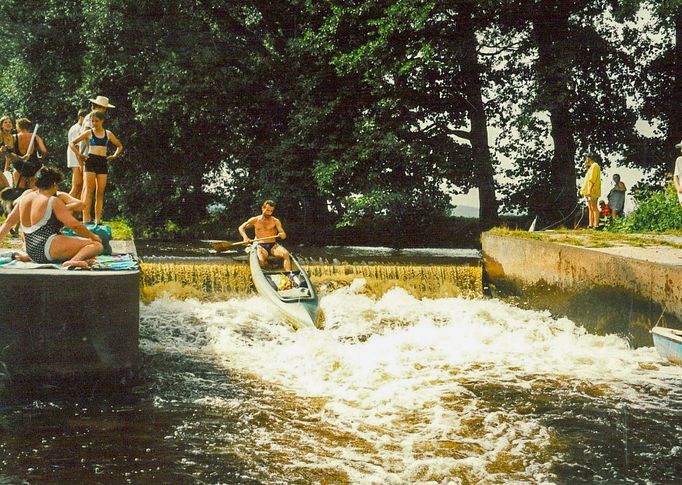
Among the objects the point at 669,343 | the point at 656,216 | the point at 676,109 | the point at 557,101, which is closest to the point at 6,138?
the point at 669,343

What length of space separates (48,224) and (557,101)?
15.8 meters

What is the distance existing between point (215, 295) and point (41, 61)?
17.3 m

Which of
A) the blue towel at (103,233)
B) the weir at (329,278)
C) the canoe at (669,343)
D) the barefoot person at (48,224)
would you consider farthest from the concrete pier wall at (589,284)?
the blue towel at (103,233)

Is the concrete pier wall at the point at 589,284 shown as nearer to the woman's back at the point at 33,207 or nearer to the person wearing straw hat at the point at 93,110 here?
the woman's back at the point at 33,207

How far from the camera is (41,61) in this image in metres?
27.0

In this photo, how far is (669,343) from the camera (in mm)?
8195

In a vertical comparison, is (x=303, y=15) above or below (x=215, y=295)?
above

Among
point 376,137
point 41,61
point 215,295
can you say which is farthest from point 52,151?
point 215,295

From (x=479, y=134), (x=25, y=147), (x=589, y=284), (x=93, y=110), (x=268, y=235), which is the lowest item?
(x=589, y=284)

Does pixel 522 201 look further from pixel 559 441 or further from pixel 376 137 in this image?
pixel 559 441

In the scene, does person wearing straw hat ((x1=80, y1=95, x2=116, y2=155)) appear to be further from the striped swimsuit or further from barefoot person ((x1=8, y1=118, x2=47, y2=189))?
the striped swimsuit

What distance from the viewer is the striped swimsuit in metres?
7.77

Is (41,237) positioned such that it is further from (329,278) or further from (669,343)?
(329,278)

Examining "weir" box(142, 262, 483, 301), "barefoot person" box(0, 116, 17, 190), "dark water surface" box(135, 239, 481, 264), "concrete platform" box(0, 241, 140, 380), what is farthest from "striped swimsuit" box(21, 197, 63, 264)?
"dark water surface" box(135, 239, 481, 264)
